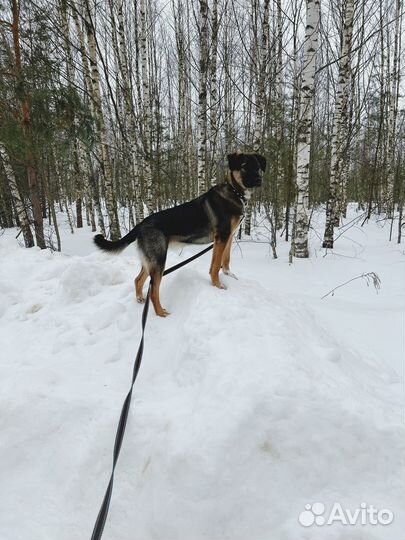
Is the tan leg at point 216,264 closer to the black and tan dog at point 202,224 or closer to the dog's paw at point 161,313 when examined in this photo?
the black and tan dog at point 202,224

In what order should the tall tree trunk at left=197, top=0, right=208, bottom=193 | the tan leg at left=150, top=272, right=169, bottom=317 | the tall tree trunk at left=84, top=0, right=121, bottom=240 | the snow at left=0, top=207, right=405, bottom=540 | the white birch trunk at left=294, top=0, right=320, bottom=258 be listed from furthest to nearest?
the tall tree trunk at left=84, top=0, right=121, bottom=240 → the tall tree trunk at left=197, top=0, right=208, bottom=193 → the white birch trunk at left=294, top=0, right=320, bottom=258 → the tan leg at left=150, top=272, right=169, bottom=317 → the snow at left=0, top=207, right=405, bottom=540

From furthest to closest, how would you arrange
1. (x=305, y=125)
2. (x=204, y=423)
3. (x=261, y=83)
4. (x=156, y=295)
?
(x=261, y=83), (x=305, y=125), (x=156, y=295), (x=204, y=423)

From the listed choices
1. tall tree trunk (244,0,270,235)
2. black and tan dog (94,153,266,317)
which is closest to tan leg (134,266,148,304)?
black and tan dog (94,153,266,317)

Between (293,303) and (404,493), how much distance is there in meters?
2.02

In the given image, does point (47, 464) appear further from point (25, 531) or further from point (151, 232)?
point (151, 232)

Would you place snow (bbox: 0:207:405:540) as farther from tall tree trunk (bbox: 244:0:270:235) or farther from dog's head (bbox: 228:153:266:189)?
tall tree trunk (bbox: 244:0:270:235)

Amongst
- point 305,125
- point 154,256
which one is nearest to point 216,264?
point 154,256

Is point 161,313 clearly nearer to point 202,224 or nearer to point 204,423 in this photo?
point 202,224

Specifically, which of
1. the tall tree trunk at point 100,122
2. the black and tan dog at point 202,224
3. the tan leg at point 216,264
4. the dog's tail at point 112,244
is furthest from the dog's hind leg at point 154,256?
the tall tree trunk at point 100,122

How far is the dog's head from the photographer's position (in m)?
3.38

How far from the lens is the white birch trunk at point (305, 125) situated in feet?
19.8

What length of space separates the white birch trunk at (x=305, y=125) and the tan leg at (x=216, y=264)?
4.30 metres

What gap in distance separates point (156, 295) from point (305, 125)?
18.1ft

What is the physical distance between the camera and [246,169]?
3.38 m
